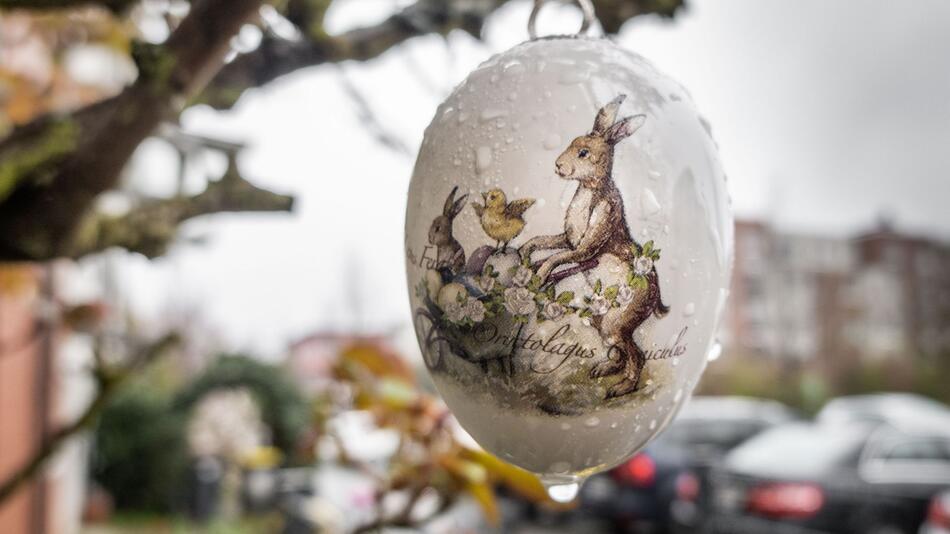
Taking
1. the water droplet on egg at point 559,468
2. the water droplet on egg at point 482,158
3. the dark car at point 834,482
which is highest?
the water droplet on egg at point 482,158

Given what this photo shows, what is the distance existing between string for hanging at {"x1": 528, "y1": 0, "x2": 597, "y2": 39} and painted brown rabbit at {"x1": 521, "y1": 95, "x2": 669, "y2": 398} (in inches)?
5.8

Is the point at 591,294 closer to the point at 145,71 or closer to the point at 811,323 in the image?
the point at 145,71

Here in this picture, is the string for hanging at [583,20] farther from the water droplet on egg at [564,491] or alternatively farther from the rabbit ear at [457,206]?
the water droplet on egg at [564,491]

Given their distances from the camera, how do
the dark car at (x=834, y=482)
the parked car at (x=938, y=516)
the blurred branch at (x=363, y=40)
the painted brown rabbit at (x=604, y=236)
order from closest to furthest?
1. the painted brown rabbit at (x=604, y=236)
2. the blurred branch at (x=363, y=40)
3. the parked car at (x=938, y=516)
4. the dark car at (x=834, y=482)

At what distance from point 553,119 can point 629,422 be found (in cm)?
37

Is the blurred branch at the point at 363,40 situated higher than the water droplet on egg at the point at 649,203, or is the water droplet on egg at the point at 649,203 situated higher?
the blurred branch at the point at 363,40

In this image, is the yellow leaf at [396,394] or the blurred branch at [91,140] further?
the yellow leaf at [396,394]

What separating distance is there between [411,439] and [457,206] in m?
1.16

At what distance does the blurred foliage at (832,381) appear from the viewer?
18609 millimetres

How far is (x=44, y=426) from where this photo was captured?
7055mm

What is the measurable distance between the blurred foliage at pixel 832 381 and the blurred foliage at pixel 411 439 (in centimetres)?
1832

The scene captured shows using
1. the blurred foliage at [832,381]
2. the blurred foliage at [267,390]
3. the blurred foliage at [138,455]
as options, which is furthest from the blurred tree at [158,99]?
the blurred foliage at [832,381]

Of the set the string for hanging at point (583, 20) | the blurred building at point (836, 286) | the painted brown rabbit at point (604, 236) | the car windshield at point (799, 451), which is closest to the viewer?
the painted brown rabbit at point (604, 236)

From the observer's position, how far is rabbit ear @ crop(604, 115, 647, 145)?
0.88 metres
